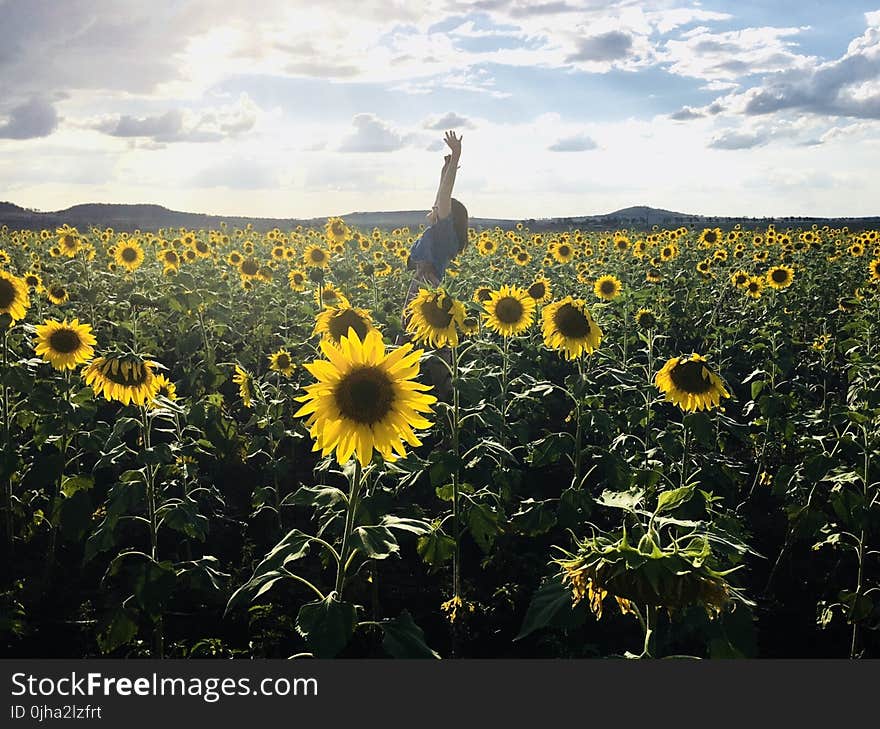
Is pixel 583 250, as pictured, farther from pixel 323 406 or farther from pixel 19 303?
pixel 323 406

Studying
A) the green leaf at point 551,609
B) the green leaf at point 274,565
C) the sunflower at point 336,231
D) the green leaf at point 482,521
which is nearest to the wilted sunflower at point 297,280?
the sunflower at point 336,231

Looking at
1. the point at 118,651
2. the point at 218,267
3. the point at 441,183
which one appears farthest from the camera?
the point at 218,267

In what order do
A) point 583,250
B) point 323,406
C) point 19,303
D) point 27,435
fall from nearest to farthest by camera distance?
point 323,406 → point 19,303 → point 27,435 → point 583,250

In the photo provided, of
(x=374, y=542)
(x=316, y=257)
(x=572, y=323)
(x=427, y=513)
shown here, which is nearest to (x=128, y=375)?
(x=374, y=542)

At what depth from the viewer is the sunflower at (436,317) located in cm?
511

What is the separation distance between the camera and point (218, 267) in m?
15.5

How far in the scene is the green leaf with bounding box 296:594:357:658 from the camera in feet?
8.39

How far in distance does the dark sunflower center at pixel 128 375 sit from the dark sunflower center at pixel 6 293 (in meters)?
1.99

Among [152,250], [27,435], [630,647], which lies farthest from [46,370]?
[152,250]

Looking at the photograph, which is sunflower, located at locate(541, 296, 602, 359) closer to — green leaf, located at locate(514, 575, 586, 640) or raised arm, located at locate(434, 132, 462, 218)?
raised arm, located at locate(434, 132, 462, 218)

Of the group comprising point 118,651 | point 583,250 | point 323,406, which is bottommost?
point 118,651

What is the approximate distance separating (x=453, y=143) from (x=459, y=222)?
82 centimetres

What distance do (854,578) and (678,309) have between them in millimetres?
7781

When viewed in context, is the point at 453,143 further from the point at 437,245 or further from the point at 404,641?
the point at 404,641
